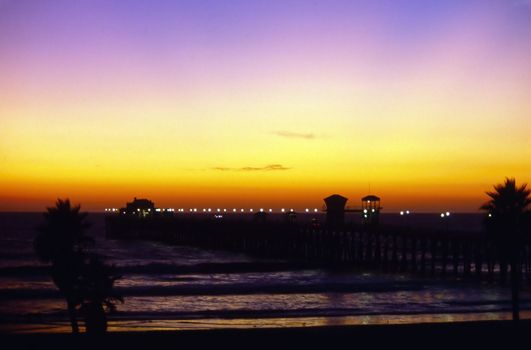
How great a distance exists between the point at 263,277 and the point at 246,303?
16894 mm

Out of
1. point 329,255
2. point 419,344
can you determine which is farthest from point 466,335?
point 329,255

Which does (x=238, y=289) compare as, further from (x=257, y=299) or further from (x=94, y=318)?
(x=94, y=318)

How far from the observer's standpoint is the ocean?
27.2 meters

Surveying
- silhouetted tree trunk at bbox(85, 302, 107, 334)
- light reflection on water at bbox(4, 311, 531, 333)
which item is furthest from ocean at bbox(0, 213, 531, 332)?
silhouetted tree trunk at bbox(85, 302, 107, 334)

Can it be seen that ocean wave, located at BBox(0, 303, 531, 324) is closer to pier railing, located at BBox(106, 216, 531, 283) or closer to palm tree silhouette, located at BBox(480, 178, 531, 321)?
pier railing, located at BBox(106, 216, 531, 283)

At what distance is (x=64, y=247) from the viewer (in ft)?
60.4

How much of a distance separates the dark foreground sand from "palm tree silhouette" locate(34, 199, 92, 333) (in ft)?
4.20

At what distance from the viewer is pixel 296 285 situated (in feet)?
144

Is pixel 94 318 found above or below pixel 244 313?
above

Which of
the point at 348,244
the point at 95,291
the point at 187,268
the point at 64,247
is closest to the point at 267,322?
the point at 95,291

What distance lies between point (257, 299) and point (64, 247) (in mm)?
18347

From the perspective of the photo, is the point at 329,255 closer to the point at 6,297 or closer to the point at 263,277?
the point at 263,277

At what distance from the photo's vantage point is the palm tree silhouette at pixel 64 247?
1831 centimetres

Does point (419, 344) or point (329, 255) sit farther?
point (329, 255)
